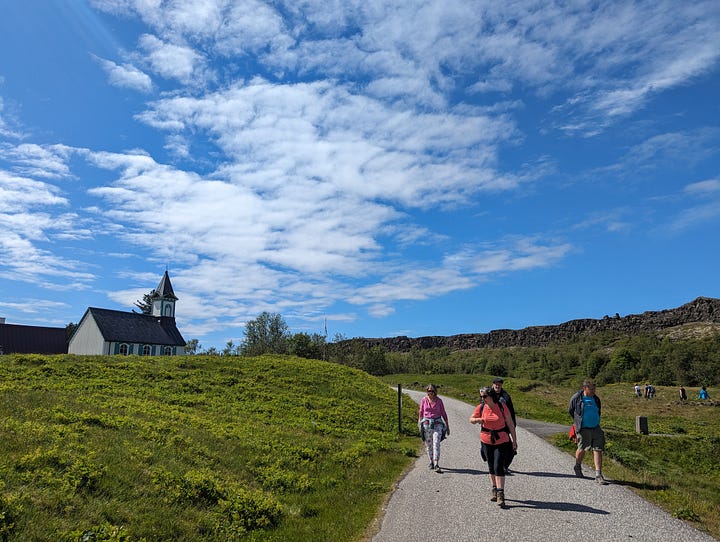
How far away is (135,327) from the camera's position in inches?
2862

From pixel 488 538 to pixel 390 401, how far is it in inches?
856

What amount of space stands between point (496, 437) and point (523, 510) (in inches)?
52.3

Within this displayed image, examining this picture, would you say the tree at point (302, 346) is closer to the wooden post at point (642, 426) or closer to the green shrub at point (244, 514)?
the wooden post at point (642, 426)

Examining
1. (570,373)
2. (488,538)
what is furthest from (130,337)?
(570,373)

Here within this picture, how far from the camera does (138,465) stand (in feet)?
30.3

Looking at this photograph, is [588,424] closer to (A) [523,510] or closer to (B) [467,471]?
(B) [467,471]

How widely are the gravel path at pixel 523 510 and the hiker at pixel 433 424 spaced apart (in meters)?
0.52

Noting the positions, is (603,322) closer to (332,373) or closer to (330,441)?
(332,373)

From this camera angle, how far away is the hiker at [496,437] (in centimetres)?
936

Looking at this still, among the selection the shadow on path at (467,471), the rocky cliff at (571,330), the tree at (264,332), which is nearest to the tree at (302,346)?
the tree at (264,332)

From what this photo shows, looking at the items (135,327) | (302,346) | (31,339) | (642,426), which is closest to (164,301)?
(135,327)

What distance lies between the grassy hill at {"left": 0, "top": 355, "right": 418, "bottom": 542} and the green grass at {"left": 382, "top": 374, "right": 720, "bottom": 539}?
5.64 metres

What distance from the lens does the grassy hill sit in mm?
7199

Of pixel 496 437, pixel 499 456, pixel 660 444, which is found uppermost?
pixel 496 437
